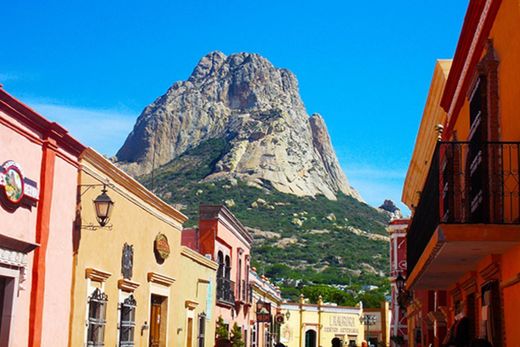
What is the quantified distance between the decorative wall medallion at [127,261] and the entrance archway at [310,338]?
154 ft

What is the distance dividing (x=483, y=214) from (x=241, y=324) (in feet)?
90.7

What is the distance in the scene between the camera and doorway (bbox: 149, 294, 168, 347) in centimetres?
2092

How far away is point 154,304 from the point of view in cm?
2095

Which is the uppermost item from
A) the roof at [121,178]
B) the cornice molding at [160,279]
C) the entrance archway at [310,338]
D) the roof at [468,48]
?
the roof at [468,48]

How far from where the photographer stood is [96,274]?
15.5 m

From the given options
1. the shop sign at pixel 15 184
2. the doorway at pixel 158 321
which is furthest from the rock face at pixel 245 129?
the shop sign at pixel 15 184

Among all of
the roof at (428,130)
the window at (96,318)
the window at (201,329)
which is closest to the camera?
the roof at (428,130)

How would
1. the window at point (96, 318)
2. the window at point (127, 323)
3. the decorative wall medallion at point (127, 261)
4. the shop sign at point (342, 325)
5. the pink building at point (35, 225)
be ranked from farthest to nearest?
the shop sign at point (342, 325)
the window at point (127, 323)
the decorative wall medallion at point (127, 261)
the window at point (96, 318)
the pink building at point (35, 225)

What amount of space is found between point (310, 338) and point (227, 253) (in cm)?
3365

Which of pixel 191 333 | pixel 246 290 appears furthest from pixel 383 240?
pixel 191 333

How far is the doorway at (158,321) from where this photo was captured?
20.9m

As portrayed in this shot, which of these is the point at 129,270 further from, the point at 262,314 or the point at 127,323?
the point at 262,314

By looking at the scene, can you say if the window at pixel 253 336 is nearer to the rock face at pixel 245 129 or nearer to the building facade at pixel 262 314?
the building facade at pixel 262 314

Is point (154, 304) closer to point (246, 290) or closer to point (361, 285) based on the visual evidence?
point (246, 290)
